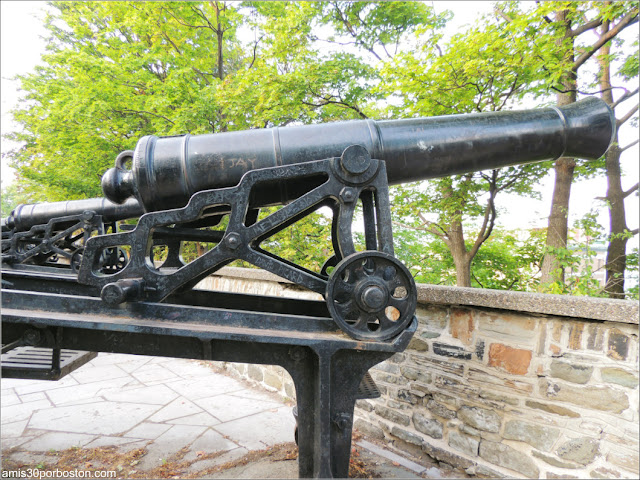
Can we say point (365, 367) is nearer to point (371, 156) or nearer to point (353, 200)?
point (353, 200)

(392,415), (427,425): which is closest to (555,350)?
(427,425)

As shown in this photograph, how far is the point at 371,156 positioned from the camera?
2.03 m

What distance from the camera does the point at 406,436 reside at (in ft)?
10.3

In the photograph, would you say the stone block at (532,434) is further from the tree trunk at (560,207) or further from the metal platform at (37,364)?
the tree trunk at (560,207)

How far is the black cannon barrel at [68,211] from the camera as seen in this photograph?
5.23 metres

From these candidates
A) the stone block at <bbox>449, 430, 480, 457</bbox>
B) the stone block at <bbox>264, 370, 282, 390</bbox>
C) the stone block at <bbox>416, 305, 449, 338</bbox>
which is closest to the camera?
the stone block at <bbox>449, 430, 480, 457</bbox>

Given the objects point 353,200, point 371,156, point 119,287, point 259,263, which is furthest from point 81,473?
point 371,156

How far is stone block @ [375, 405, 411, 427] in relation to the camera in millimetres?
3170

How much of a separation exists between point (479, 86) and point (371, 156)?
14.8 ft

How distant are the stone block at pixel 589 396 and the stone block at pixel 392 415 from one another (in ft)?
3.62

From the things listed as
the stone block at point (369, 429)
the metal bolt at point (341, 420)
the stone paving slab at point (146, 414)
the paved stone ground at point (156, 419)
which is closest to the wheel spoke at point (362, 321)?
the metal bolt at point (341, 420)

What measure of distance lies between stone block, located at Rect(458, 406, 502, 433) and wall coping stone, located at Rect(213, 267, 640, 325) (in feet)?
2.43

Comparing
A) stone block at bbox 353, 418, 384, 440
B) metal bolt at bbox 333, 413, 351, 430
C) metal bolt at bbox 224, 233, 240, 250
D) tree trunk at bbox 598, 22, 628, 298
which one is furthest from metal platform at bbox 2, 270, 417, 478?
tree trunk at bbox 598, 22, 628, 298

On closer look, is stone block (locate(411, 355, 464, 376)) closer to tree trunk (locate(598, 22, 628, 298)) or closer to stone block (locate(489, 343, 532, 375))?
stone block (locate(489, 343, 532, 375))
